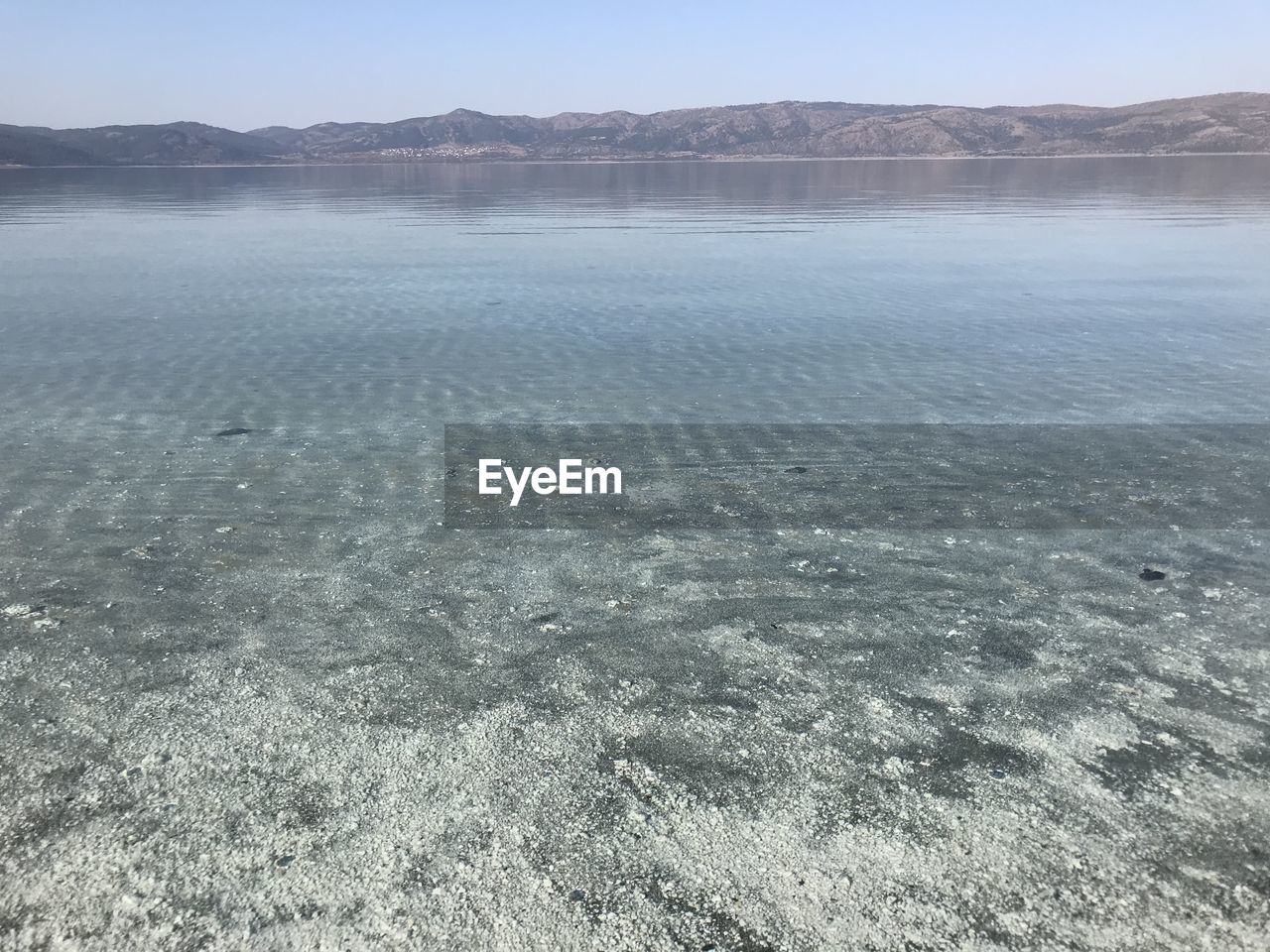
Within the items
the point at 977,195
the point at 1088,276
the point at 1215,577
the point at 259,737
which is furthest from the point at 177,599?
the point at 977,195

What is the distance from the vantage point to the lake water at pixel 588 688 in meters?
3.75

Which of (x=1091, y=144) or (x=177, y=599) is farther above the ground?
(x=1091, y=144)

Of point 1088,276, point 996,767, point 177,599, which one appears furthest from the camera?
point 1088,276

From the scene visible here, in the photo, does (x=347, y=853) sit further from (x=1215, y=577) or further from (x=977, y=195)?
(x=977, y=195)

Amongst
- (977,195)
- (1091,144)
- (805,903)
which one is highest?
(1091,144)

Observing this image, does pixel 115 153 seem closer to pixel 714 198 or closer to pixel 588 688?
pixel 714 198

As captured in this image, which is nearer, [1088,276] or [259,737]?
[259,737]

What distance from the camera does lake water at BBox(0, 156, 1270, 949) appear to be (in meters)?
3.75

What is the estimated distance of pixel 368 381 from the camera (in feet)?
40.6

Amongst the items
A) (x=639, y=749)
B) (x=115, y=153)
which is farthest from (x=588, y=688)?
(x=115, y=153)

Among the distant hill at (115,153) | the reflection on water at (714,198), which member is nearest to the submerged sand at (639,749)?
the reflection on water at (714,198)

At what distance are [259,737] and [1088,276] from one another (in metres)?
20.9

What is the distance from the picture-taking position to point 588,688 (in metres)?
5.25

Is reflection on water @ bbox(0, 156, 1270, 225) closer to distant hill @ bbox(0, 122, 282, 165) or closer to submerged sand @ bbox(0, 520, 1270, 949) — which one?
submerged sand @ bbox(0, 520, 1270, 949)
